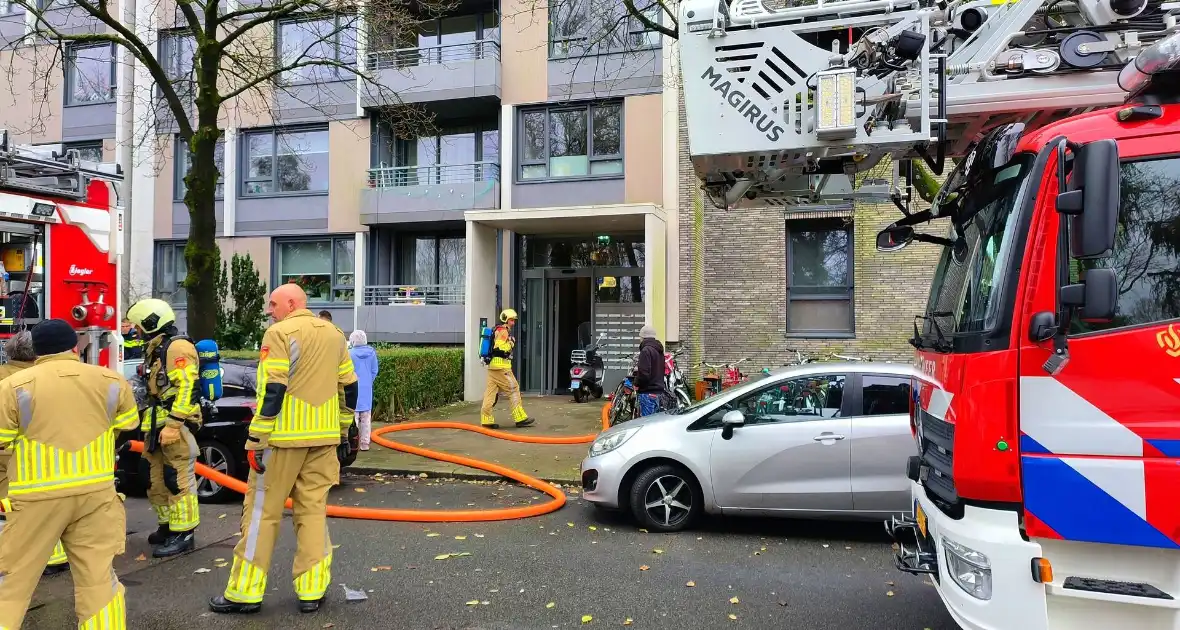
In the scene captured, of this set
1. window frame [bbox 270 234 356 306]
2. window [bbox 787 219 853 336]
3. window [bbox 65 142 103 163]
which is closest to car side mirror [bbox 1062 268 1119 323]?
window [bbox 787 219 853 336]

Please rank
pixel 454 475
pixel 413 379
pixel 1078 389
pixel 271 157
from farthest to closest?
pixel 271 157, pixel 413 379, pixel 454 475, pixel 1078 389

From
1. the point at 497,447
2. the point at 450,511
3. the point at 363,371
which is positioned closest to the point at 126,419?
the point at 450,511

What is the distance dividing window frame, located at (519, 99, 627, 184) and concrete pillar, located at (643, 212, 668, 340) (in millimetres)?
2141

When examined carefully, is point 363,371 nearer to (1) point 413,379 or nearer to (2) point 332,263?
(1) point 413,379

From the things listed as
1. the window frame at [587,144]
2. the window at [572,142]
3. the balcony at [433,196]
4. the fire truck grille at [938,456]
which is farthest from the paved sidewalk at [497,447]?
the window at [572,142]

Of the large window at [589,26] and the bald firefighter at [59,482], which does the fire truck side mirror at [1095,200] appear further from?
the large window at [589,26]

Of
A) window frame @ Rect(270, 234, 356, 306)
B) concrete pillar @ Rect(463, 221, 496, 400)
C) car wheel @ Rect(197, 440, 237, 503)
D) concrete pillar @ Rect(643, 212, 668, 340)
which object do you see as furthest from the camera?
window frame @ Rect(270, 234, 356, 306)

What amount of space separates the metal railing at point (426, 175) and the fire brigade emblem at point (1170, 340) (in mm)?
14893

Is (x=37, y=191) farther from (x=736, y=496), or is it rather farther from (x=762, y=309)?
(x=762, y=309)

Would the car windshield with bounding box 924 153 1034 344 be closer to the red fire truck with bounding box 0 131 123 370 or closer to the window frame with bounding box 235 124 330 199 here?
the red fire truck with bounding box 0 131 123 370

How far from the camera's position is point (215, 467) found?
7.32m

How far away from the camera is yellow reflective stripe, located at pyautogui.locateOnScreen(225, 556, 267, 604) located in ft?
14.1

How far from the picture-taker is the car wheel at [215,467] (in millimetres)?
7086

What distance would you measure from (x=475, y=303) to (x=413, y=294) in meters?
3.34
